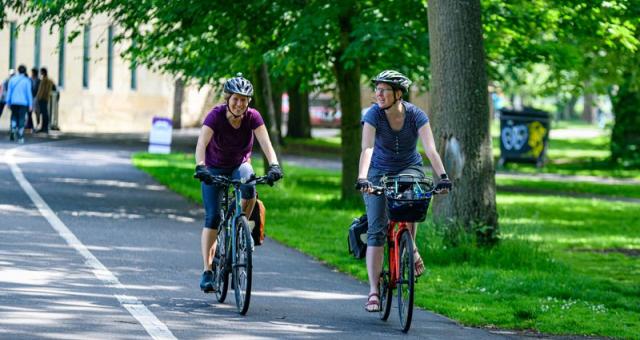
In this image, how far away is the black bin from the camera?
37.5 meters

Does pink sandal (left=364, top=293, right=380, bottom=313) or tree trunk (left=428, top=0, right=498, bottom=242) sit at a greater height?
tree trunk (left=428, top=0, right=498, bottom=242)

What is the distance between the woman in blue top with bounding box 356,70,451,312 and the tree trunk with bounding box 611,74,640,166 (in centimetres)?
3002

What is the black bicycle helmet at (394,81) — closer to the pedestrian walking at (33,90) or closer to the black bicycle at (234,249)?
the black bicycle at (234,249)

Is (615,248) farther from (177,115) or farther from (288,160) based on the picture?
(177,115)

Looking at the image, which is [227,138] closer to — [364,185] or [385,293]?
[364,185]

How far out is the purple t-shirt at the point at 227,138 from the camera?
1091cm

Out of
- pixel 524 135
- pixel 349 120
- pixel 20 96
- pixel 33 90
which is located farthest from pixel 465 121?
pixel 33 90

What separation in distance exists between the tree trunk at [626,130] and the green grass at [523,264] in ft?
47.6

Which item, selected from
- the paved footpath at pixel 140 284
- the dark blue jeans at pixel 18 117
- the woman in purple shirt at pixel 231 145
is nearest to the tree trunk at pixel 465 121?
the paved footpath at pixel 140 284

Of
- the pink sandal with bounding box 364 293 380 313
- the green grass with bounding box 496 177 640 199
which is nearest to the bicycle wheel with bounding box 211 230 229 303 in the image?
the pink sandal with bounding box 364 293 380 313

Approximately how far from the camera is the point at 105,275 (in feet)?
40.9

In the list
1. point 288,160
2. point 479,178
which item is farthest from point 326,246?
point 288,160

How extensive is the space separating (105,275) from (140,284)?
537 mm

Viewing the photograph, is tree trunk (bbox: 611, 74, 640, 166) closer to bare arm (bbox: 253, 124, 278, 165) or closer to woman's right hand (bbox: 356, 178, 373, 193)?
bare arm (bbox: 253, 124, 278, 165)
